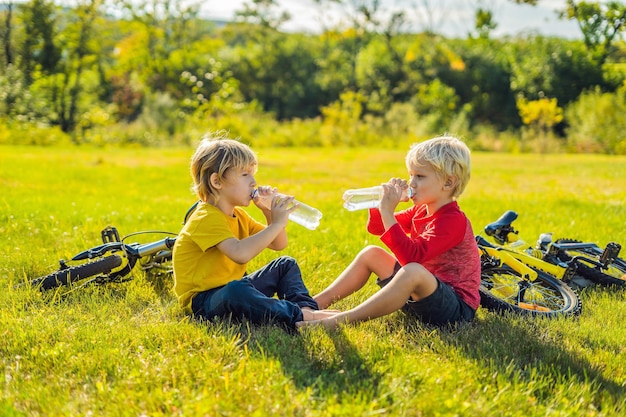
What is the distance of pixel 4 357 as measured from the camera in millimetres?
3428

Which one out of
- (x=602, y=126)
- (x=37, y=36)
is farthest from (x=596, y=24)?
(x=37, y=36)

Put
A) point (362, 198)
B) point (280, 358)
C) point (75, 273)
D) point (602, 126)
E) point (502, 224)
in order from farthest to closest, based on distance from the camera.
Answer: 1. point (602, 126)
2. point (502, 224)
3. point (75, 273)
4. point (362, 198)
5. point (280, 358)

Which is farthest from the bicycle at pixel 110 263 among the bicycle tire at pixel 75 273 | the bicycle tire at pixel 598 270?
the bicycle tire at pixel 598 270

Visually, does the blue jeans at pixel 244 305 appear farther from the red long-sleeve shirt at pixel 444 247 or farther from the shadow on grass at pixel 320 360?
the red long-sleeve shirt at pixel 444 247

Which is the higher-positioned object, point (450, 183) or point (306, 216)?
point (450, 183)

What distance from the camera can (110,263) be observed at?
15.2ft

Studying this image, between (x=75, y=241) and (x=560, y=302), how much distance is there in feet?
13.3

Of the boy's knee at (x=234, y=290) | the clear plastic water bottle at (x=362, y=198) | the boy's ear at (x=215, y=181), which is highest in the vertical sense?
the boy's ear at (x=215, y=181)

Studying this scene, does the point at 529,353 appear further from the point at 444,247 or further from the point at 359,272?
the point at 359,272

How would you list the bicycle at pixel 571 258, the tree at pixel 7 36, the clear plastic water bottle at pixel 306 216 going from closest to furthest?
the clear plastic water bottle at pixel 306 216 → the bicycle at pixel 571 258 → the tree at pixel 7 36

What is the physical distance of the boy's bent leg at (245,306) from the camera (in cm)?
389

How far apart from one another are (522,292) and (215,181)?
2.30 meters

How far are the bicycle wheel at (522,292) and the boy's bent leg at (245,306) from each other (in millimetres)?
1420

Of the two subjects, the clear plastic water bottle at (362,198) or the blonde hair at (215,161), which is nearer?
the blonde hair at (215,161)
